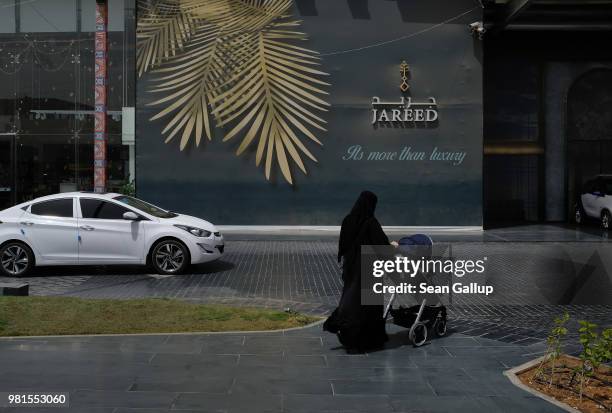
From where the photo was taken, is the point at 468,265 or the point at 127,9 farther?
the point at 127,9

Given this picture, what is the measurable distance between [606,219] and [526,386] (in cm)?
1722

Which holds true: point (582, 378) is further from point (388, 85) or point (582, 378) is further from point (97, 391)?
point (388, 85)

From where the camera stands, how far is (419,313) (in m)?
7.91

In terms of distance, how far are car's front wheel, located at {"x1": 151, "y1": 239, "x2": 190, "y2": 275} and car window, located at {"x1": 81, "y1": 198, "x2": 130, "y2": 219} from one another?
96cm

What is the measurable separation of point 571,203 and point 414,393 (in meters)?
20.6

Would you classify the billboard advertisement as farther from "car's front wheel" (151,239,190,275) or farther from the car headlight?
"car's front wheel" (151,239,190,275)

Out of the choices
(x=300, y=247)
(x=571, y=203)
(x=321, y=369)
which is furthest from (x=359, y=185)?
(x=321, y=369)

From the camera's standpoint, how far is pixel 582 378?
19.7 ft

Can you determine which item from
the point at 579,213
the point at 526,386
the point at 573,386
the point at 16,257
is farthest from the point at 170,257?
the point at 579,213

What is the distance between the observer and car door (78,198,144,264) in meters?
13.2

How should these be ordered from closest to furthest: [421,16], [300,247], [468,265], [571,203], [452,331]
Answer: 1. [452,331]
2. [468,265]
3. [300,247]
4. [421,16]
5. [571,203]

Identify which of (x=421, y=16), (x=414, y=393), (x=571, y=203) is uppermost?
(x=421, y=16)

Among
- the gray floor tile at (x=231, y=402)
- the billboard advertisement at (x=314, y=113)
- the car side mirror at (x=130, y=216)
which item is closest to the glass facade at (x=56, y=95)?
the billboard advertisement at (x=314, y=113)
